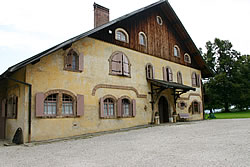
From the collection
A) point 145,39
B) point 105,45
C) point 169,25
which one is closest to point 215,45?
point 169,25

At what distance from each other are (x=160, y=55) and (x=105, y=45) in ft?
16.8

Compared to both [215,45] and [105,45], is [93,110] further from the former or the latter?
[215,45]

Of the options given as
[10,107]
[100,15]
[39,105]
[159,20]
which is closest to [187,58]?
[159,20]

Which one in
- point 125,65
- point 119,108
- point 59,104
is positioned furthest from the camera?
point 125,65

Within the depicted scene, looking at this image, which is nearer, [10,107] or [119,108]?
[10,107]

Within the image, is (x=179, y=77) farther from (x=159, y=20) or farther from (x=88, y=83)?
(x=88, y=83)

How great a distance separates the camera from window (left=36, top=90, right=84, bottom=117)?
8539mm

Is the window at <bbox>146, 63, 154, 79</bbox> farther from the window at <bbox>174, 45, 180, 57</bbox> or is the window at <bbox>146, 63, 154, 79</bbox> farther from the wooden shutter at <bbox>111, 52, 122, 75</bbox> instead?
the window at <bbox>174, 45, 180, 57</bbox>

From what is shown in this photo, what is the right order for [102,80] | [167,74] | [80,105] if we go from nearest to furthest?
[80,105] → [102,80] → [167,74]

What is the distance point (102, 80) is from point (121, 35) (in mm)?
3335

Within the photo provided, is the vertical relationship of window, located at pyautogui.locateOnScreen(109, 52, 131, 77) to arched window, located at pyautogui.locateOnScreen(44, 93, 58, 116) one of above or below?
above

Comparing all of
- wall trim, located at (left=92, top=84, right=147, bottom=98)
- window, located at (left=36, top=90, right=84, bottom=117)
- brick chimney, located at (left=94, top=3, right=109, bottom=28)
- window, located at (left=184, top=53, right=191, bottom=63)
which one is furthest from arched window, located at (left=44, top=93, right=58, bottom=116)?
window, located at (left=184, top=53, right=191, bottom=63)

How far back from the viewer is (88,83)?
1038 centimetres

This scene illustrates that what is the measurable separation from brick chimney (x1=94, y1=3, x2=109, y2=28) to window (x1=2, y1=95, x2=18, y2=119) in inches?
266
